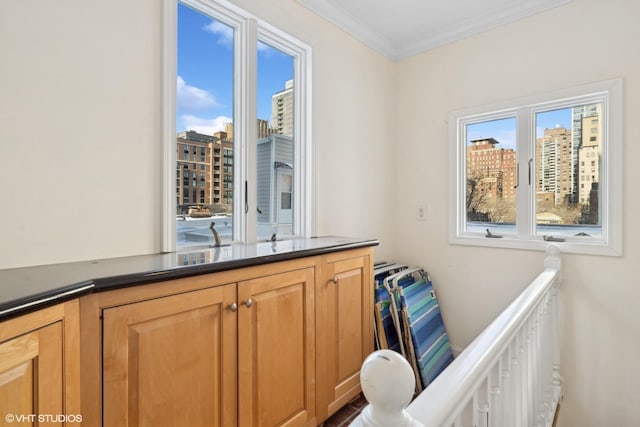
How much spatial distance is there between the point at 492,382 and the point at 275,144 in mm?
1722

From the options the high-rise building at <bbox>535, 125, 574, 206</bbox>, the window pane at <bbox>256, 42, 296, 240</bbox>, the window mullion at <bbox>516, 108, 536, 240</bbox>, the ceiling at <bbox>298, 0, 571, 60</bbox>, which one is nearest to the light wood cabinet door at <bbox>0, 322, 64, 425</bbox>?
the window pane at <bbox>256, 42, 296, 240</bbox>

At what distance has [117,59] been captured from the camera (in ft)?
4.39

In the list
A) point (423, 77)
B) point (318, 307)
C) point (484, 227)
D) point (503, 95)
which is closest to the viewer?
point (318, 307)

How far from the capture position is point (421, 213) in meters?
2.79

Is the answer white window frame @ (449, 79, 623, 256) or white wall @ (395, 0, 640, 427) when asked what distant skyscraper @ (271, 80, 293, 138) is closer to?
white wall @ (395, 0, 640, 427)

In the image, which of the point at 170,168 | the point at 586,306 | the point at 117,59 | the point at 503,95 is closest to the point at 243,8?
the point at 117,59

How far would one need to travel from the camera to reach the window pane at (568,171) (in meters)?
2.09

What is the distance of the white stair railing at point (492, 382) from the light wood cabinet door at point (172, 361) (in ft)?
2.60

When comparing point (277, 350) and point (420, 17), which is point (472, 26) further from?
point (277, 350)

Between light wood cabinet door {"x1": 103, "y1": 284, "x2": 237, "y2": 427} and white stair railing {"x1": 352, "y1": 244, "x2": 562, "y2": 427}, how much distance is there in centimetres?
79

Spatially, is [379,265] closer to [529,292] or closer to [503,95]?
[529,292]

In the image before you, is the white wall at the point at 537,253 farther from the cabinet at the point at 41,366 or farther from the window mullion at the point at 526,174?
the cabinet at the point at 41,366

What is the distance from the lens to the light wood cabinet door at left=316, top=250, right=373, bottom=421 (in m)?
1.69

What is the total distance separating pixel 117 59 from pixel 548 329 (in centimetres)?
250
